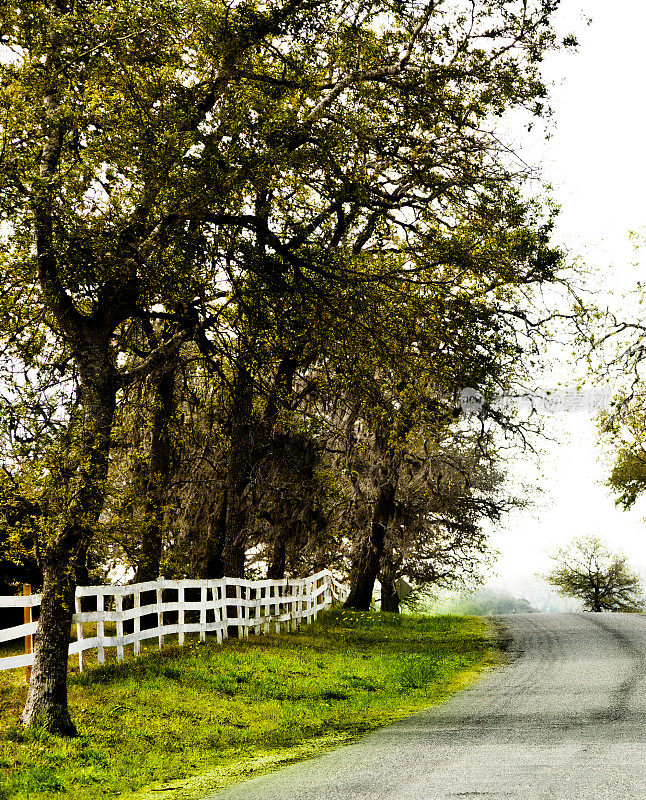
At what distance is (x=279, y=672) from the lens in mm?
14586

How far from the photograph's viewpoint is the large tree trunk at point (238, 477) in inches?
574

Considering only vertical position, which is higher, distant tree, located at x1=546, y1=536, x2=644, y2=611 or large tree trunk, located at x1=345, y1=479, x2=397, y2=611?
large tree trunk, located at x1=345, y1=479, x2=397, y2=611

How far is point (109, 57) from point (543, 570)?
54.3 m

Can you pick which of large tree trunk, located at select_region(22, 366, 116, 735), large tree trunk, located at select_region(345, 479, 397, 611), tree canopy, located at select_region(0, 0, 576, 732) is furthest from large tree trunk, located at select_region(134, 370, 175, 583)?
large tree trunk, located at select_region(345, 479, 397, 611)

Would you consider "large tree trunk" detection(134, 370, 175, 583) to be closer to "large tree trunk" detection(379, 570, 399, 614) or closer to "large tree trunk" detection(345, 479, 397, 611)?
"large tree trunk" detection(345, 479, 397, 611)

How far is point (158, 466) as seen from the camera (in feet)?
55.0

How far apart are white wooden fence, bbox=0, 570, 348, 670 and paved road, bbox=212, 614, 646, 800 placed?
460cm

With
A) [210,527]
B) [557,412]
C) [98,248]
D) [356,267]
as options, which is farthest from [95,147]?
[557,412]

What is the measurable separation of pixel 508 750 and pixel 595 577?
52366 millimetres

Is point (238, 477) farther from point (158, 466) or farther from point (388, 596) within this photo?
point (388, 596)

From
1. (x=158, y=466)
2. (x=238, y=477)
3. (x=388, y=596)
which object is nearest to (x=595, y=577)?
(x=388, y=596)

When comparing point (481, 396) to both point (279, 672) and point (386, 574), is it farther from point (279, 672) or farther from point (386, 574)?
point (386, 574)

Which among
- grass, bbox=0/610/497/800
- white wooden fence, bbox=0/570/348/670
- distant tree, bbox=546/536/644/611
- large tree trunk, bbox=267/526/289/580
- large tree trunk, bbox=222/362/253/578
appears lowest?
distant tree, bbox=546/536/644/611

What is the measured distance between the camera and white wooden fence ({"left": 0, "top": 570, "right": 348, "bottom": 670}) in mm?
12172
